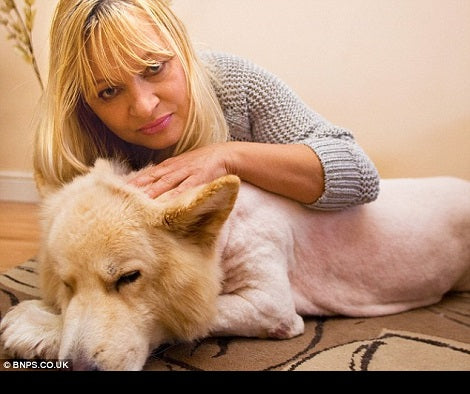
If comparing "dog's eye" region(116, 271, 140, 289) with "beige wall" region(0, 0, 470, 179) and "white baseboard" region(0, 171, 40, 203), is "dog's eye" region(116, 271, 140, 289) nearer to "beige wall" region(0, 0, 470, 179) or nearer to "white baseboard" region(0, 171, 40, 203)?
"beige wall" region(0, 0, 470, 179)

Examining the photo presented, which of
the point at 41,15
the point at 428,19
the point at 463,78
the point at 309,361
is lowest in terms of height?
the point at 309,361

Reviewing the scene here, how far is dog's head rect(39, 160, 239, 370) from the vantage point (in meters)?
0.84

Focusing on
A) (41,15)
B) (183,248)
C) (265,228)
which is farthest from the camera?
(41,15)

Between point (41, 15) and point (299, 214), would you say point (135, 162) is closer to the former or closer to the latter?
point (299, 214)

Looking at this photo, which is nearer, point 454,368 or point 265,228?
point 454,368

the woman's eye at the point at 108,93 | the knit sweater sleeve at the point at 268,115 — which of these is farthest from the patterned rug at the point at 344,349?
the woman's eye at the point at 108,93

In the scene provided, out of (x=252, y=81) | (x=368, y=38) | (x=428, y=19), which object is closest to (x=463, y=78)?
(x=428, y=19)

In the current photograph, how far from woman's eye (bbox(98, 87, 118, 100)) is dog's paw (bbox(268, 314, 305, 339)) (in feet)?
2.19

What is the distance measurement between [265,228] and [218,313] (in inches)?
8.7

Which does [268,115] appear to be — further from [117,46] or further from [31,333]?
[31,333]

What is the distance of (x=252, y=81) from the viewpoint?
132 cm

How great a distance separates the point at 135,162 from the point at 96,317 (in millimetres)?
529

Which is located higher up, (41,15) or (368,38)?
(368,38)
